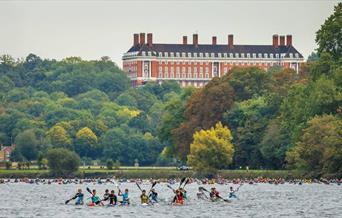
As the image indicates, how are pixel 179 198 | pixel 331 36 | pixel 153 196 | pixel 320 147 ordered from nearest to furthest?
pixel 179 198 < pixel 153 196 < pixel 320 147 < pixel 331 36

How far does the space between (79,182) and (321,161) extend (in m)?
31.2

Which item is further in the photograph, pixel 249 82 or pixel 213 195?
pixel 249 82

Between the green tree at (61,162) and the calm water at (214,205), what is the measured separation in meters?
37.5

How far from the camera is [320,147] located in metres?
144

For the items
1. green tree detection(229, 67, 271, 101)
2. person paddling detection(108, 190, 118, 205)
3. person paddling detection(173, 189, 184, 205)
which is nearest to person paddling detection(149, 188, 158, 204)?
person paddling detection(173, 189, 184, 205)

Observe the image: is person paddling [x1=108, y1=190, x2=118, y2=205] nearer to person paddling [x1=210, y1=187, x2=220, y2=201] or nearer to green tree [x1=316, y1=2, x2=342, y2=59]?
person paddling [x1=210, y1=187, x2=220, y2=201]

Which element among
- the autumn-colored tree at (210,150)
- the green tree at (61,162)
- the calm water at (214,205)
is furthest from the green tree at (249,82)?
the calm water at (214,205)

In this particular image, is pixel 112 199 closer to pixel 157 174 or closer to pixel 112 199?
pixel 112 199

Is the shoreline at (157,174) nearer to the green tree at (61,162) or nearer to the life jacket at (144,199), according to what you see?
the green tree at (61,162)

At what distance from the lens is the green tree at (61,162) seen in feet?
586

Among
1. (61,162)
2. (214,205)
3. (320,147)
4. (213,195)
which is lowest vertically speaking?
(214,205)

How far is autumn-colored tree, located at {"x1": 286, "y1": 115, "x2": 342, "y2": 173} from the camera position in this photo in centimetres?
14138

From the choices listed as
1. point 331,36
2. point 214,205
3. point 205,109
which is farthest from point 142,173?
point 214,205

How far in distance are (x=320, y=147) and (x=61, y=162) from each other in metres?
42.7
